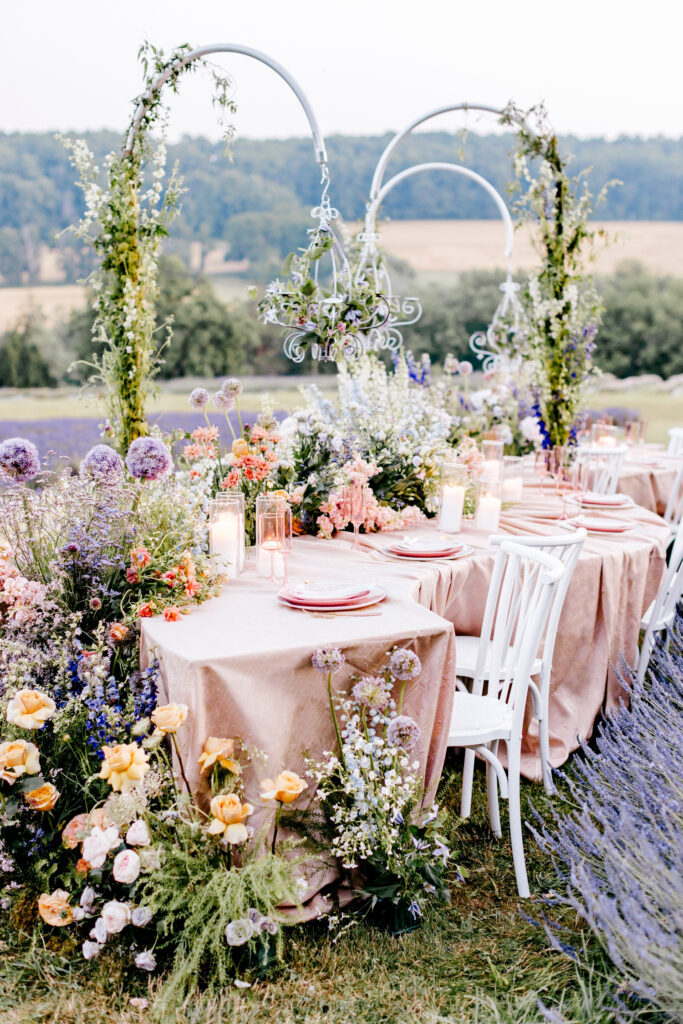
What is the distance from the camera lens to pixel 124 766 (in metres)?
1.71

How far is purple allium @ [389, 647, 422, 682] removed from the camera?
1.94 meters

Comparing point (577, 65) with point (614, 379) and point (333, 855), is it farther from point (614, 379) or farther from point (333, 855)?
point (333, 855)

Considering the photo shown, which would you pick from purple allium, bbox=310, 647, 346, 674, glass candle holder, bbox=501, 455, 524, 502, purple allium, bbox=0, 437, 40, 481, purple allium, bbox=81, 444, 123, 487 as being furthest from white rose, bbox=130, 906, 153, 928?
glass candle holder, bbox=501, 455, 524, 502

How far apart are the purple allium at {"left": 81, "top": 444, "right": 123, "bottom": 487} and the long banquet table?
486mm

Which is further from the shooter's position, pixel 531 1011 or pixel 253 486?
pixel 253 486

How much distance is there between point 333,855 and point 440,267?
1089cm

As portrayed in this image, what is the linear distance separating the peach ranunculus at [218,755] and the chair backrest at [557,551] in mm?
1020

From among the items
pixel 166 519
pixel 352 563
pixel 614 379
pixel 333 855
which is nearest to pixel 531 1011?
pixel 333 855

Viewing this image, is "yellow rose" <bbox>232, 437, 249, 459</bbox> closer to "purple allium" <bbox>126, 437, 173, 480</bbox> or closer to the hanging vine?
"purple allium" <bbox>126, 437, 173, 480</bbox>

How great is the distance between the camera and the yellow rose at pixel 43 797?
1912mm

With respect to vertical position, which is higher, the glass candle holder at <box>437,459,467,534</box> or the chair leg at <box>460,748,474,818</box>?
the glass candle holder at <box>437,459,467,534</box>

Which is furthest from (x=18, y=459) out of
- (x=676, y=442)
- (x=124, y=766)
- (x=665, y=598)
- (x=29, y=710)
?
(x=676, y=442)

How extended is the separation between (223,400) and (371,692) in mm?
1280

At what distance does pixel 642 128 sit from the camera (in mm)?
10156
